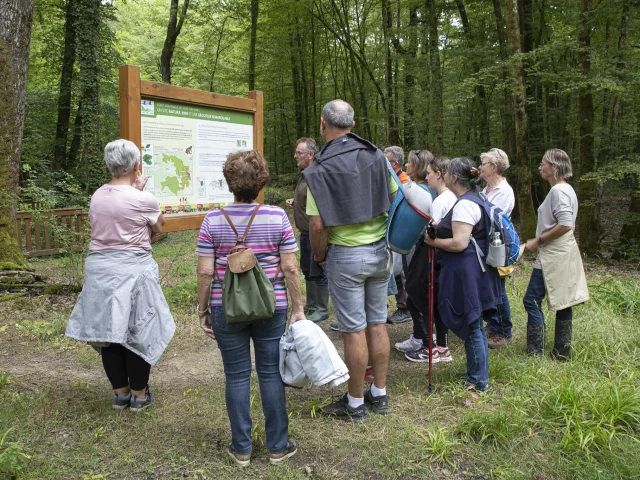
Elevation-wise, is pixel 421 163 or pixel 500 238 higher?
pixel 421 163

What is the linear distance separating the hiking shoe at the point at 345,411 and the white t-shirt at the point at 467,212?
4.84 feet

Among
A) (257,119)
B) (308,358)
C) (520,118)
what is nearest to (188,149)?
(257,119)

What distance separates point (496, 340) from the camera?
4824 millimetres

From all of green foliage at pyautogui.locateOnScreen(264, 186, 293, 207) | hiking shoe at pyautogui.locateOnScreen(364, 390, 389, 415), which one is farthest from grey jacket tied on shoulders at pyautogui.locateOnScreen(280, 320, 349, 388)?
green foliage at pyautogui.locateOnScreen(264, 186, 293, 207)

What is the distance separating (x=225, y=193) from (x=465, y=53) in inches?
412

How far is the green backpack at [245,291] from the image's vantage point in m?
A: 2.50

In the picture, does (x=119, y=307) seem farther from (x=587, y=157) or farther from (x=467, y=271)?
(x=587, y=157)

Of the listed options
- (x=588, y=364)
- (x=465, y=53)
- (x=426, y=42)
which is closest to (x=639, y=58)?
(x=465, y=53)

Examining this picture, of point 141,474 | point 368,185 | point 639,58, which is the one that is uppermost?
point 639,58

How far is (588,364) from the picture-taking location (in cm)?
405

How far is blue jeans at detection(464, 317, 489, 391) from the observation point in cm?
355

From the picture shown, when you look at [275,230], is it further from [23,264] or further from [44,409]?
[23,264]

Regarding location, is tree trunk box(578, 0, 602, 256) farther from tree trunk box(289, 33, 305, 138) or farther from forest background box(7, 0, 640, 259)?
tree trunk box(289, 33, 305, 138)

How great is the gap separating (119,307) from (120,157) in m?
0.96
